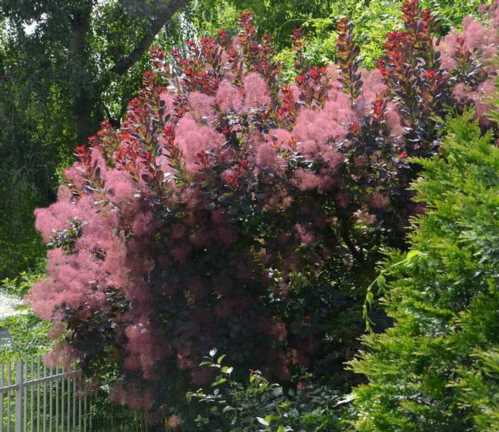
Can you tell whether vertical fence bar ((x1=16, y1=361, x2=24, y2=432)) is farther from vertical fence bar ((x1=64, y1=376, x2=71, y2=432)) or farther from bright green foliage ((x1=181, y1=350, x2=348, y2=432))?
bright green foliage ((x1=181, y1=350, x2=348, y2=432))

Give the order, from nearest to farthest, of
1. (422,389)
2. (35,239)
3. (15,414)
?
(422,389) < (15,414) < (35,239)

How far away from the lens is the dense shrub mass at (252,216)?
5.77 m

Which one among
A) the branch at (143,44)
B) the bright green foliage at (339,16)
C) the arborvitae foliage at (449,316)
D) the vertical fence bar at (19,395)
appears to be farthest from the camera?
the branch at (143,44)

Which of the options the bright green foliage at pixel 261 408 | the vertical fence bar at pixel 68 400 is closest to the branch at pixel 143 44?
the vertical fence bar at pixel 68 400

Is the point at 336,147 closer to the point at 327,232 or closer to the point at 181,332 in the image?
the point at 327,232

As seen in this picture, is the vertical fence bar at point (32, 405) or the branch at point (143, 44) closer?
the vertical fence bar at point (32, 405)

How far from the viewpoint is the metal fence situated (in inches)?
281

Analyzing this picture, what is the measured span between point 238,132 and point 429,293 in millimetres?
2837

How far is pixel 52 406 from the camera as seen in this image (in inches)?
299

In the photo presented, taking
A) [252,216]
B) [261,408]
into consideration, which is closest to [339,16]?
[252,216]

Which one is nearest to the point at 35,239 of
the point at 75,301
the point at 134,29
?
the point at 134,29

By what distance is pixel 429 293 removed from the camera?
3.46m

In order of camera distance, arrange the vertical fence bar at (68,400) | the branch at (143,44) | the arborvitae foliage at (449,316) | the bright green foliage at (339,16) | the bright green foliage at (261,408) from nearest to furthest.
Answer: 1. the arborvitae foliage at (449,316)
2. the bright green foliage at (261,408)
3. the vertical fence bar at (68,400)
4. the bright green foliage at (339,16)
5. the branch at (143,44)

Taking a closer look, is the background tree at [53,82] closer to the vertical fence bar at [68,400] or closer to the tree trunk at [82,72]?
the tree trunk at [82,72]
